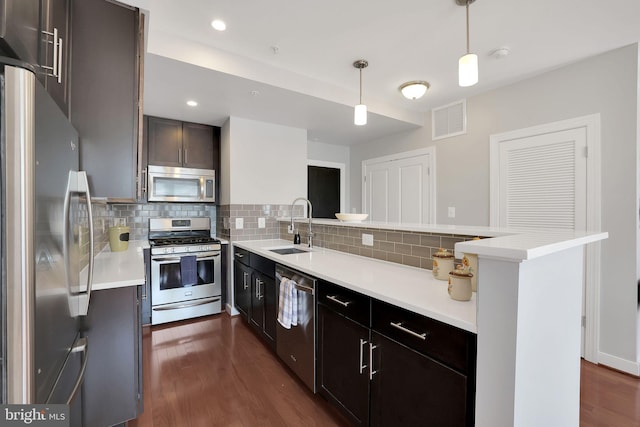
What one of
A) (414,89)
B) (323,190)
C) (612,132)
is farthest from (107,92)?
(612,132)

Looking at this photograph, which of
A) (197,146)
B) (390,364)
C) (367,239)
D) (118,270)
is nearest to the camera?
(390,364)

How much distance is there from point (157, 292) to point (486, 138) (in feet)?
13.4

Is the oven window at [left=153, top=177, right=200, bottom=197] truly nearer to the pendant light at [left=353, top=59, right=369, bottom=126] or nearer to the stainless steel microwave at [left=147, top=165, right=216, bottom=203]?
the stainless steel microwave at [left=147, top=165, right=216, bottom=203]

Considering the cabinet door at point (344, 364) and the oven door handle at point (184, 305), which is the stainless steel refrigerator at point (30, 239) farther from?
the oven door handle at point (184, 305)

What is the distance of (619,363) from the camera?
229cm

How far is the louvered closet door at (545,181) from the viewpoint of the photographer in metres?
2.55

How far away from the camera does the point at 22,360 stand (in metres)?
0.71

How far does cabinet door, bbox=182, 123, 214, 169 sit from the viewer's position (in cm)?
357

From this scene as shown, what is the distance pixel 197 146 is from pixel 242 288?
6.35 feet

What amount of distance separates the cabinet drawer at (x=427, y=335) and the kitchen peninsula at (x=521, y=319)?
4 centimetres

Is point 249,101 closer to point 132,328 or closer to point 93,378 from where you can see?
point 132,328

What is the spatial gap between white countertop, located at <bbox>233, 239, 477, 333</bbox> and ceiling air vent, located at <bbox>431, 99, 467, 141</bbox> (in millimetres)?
2285

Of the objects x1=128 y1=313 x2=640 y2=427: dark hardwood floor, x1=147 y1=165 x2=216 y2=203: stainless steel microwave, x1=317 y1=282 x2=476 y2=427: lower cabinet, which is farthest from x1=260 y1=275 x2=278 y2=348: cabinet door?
x1=147 y1=165 x2=216 y2=203: stainless steel microwave

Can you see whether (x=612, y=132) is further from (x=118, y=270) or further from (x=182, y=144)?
(x=182, y=144)
